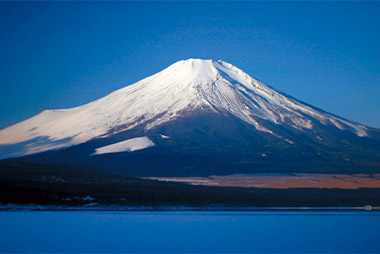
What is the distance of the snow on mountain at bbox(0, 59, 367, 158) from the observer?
133m

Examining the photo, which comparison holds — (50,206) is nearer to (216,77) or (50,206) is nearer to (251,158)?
(251,158)

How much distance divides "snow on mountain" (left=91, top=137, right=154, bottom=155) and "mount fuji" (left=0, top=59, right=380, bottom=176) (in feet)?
0.67

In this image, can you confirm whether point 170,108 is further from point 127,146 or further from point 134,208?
point 134,208

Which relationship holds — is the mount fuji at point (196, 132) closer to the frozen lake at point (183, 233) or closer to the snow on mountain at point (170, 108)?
the snow on mountain at point (170, 108)

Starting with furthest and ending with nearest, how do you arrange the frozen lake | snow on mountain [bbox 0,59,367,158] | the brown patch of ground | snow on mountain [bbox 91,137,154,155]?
1. snow on mountain [bbox 0,59,367,158]
2. snow on mountain [bbox 91,137,154,155]
3. the brown patch of ground
4. the frozen lake

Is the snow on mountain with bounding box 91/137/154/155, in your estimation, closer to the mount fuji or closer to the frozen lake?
the mount fuji

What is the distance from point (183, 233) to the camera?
31.9 meters

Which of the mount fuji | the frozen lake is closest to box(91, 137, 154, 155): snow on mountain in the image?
the mount fuji

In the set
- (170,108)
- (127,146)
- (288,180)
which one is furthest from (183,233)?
(170,108)

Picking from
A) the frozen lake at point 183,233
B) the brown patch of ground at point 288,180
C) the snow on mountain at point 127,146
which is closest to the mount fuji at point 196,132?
the snow on mountain at point 127,146

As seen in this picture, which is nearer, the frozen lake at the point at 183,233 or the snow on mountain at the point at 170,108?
the frozen lake at the point at 183,233

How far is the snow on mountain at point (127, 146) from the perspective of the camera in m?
112

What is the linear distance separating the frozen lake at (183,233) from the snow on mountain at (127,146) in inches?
2734

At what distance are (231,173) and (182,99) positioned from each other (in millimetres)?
52548
